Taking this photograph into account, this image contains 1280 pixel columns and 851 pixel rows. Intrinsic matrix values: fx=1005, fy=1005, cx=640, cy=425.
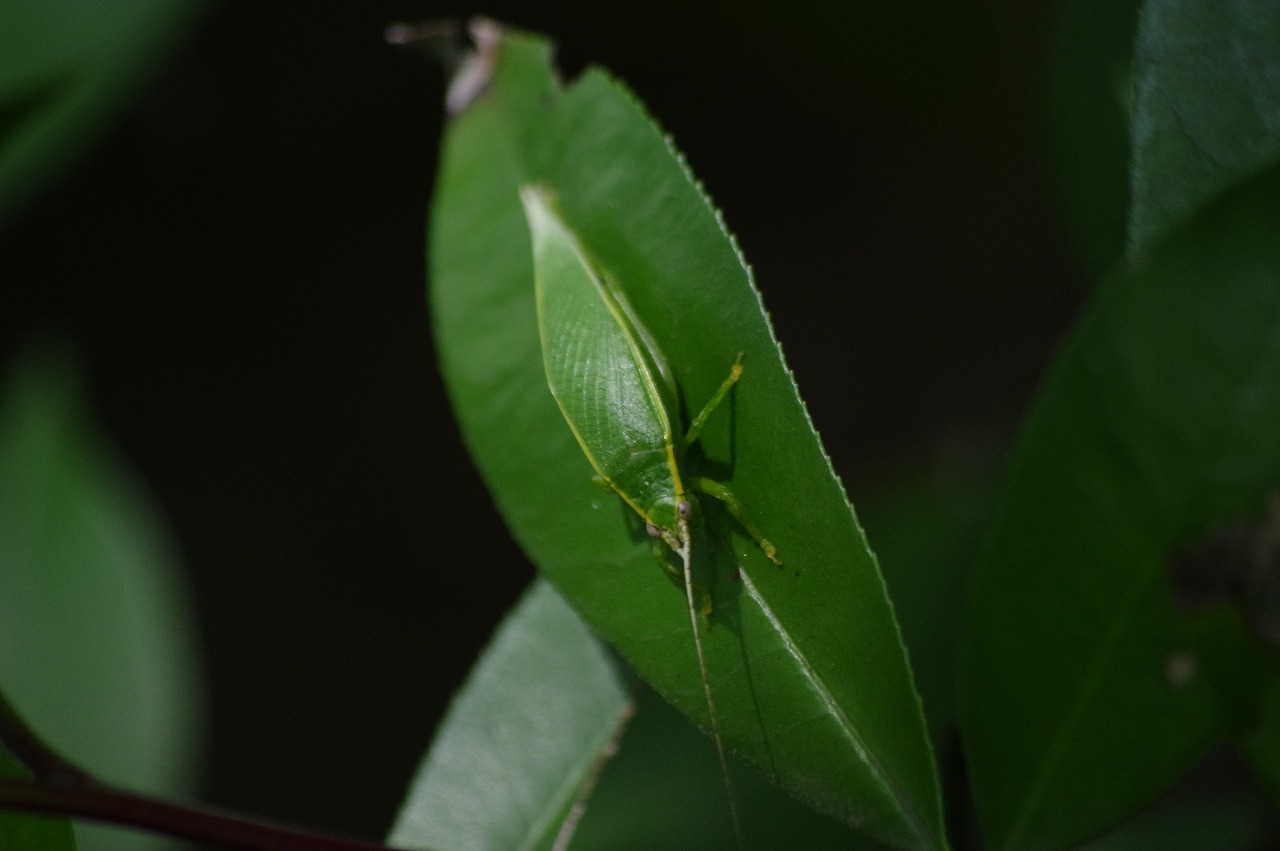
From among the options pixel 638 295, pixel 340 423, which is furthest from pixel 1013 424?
pixel 340 423

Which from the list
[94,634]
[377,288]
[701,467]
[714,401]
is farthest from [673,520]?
[377,288]

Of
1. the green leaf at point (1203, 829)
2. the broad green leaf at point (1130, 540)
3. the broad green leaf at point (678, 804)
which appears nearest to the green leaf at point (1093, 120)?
the broad green leaf at point (1130, 540)

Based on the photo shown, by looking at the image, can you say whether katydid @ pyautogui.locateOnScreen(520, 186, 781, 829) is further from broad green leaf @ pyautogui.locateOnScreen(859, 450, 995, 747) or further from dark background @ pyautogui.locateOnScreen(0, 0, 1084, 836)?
dark background @ pyautogui.locateOnScreen(0, 0, 1084, 836)

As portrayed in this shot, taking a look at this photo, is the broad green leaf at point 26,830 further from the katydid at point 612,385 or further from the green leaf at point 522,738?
the katydid at point 612,385

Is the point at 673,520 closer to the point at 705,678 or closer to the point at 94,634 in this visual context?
the point at 705,678

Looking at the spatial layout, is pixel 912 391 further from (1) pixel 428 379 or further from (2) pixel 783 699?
(2) pixel 783 699

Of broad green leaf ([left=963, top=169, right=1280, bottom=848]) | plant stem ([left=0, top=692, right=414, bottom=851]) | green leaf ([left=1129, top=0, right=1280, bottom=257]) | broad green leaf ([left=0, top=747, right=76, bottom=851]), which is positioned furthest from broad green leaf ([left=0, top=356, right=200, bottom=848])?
green leaf ([left=1129, top=0, right=1280, bottom=257])
